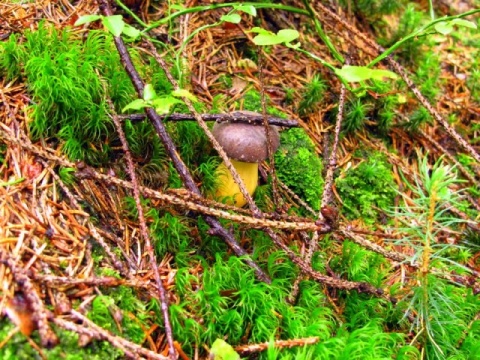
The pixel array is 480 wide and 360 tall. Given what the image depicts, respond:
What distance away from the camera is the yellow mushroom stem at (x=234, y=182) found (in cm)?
280

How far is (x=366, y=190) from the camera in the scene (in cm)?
329

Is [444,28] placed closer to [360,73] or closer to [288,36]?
[360,73]

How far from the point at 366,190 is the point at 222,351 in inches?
70.3

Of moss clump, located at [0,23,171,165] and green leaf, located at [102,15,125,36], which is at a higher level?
green leaf, located at [102,15,125,36]

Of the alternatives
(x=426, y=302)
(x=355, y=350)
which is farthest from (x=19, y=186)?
(x=426, y=302)

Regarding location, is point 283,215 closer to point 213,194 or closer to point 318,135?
point 213,194

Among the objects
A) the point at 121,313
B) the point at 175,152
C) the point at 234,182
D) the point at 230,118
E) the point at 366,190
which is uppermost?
the point at 230,118

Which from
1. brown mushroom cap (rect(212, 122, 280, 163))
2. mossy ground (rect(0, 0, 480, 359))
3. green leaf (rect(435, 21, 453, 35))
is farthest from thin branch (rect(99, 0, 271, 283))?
green leaf (rect(435, 21, 453, 35))

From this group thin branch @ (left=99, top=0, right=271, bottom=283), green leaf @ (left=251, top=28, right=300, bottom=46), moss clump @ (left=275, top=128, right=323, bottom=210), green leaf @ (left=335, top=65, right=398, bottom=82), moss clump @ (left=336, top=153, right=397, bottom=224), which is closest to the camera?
green leaf @ (left=335, top=65, right=398, bottom=82)

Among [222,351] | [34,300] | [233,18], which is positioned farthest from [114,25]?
[222,351]

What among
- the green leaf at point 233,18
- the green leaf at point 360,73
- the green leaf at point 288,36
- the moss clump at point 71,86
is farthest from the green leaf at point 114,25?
the green leaf at point 360,73

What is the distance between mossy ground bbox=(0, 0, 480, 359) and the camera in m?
2.02

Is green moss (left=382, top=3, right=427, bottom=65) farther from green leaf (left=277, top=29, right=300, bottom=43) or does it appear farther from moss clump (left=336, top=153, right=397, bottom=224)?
green leaf (left=277, top=29, right=300, bottom=43)

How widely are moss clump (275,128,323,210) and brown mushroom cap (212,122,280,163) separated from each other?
0.46 meters
